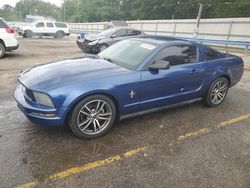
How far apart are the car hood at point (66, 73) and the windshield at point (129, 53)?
20cm

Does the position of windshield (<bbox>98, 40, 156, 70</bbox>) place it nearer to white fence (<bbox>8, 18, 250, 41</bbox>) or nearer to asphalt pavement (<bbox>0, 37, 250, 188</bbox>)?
asphalt pavement (<bbox>0, 37, 250, 188</bbox>)

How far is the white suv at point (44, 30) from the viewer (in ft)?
77.1

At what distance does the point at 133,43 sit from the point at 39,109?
7.45ft

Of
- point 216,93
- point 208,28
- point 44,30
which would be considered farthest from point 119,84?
point 44,30

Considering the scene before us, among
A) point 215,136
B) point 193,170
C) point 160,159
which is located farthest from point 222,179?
point 215,136

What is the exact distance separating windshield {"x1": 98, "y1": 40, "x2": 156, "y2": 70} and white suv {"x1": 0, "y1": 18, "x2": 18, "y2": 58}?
651 cm

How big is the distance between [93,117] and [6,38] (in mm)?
7705

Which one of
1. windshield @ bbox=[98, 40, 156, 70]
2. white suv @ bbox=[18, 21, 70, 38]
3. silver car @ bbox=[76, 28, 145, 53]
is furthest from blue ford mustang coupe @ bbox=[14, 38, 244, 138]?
white suv @ bbox=[18, 21, 70, 38]

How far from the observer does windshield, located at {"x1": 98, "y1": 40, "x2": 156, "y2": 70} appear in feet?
12.9

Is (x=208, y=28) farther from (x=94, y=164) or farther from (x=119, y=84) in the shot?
(x=94, y=164)

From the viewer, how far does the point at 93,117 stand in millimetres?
3434

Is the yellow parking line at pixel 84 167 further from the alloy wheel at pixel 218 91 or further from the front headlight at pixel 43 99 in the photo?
the alloy wheel at pixel 218 91

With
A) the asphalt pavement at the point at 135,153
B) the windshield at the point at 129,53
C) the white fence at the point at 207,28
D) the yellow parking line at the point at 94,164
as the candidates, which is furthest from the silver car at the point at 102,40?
the white fence at the point at 207,28

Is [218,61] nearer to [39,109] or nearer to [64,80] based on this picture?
[64,80]
